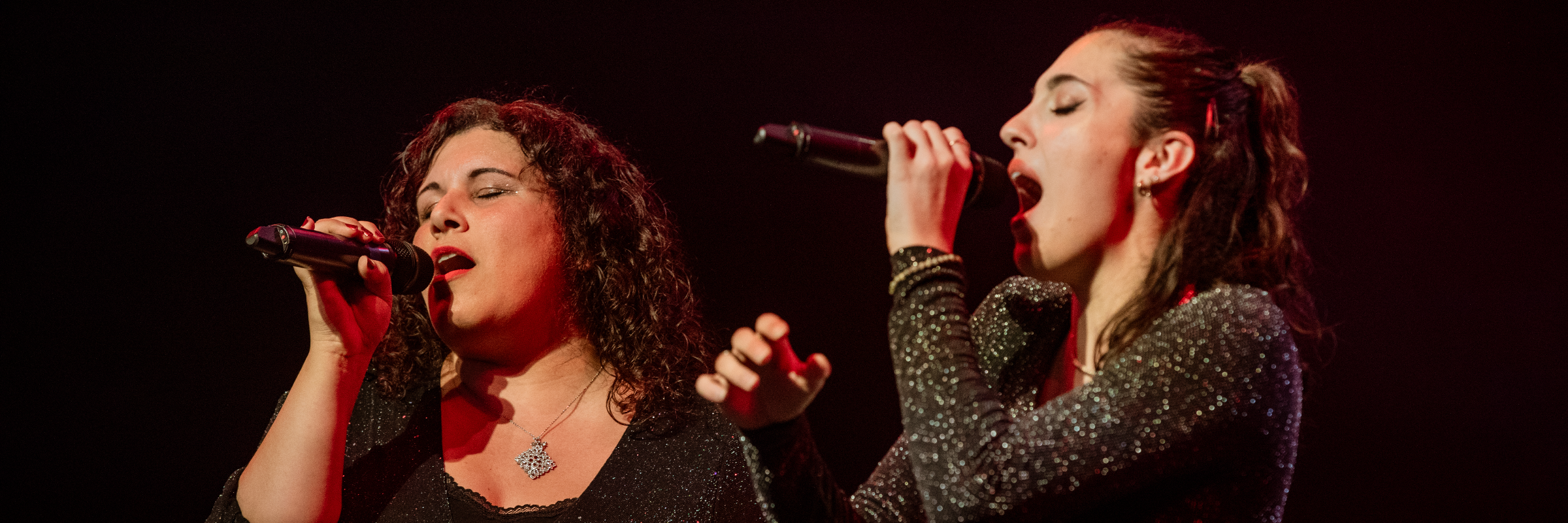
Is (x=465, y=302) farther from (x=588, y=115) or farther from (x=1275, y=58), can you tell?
(x=1275, y=58)

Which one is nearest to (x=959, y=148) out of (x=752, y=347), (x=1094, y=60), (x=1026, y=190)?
(x=1026, y=190)

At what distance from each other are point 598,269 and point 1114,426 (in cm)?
119

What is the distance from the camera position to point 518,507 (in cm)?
158

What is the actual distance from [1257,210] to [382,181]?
5.86 feet

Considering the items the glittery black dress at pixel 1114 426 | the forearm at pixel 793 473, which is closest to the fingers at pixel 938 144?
the glittery black dress at pixel 1114 426

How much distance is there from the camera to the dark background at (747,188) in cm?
201

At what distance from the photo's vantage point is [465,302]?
1665 mm

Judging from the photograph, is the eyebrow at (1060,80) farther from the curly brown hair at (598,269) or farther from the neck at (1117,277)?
the curly brown hair at (598,269)

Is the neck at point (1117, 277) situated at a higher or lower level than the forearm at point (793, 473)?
higher

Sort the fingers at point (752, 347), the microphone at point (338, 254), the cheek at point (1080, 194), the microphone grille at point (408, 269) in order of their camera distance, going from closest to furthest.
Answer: the fingers at point (752, 347)
the cheek at point (1080, 194)
the microphone at point (338, 254)
the microphone grille at point (408, 269)

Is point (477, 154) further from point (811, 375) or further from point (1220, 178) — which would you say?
point (1220, 178)

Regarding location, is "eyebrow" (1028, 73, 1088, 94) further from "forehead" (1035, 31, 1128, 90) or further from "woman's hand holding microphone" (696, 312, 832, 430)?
"woman's hand holding microphone" (696, 312, 832, 430)

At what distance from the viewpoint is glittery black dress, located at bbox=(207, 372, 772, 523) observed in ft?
5.16

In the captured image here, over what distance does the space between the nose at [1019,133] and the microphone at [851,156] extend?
0.08 metres
